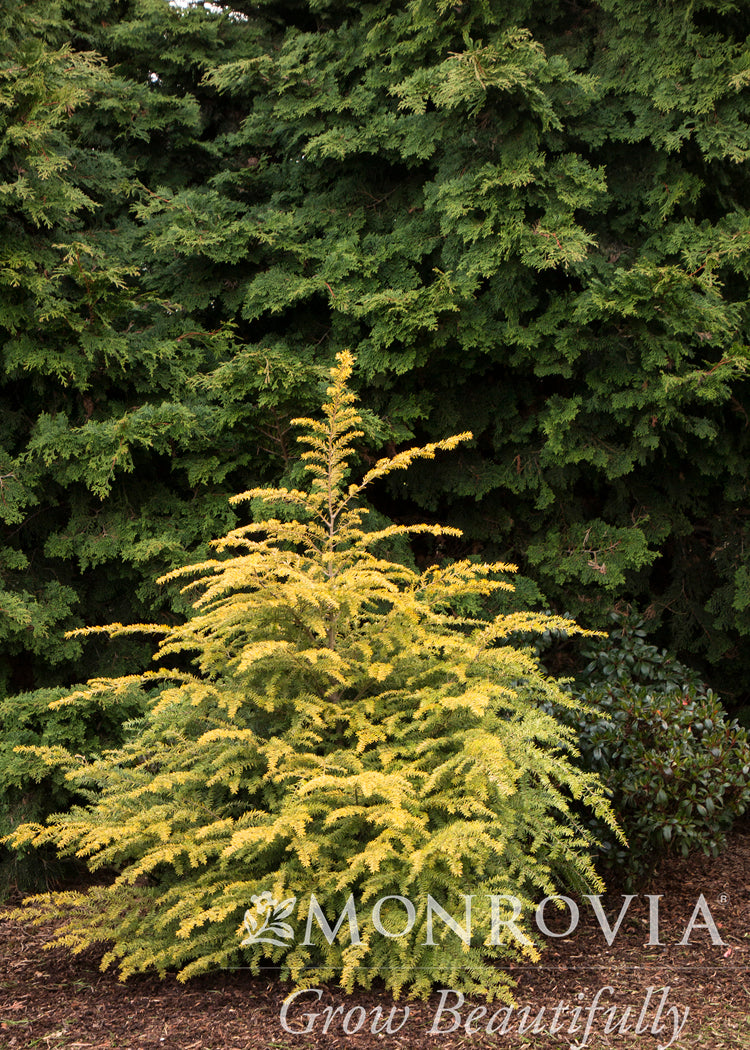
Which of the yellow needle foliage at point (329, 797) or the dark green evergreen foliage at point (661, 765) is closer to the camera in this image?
the yellow needle foliage at point (329, 797)

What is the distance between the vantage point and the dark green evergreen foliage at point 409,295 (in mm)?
4523

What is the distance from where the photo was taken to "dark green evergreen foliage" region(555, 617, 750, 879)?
12.2 feet

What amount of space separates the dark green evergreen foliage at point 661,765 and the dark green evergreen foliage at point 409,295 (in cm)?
97

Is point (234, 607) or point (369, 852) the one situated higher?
point (234, 607)

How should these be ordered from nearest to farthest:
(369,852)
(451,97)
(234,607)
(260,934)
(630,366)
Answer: (369,852)
(260,934)
(234,607)
(451,97)
(630,366)

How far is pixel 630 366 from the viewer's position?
15.7 ft

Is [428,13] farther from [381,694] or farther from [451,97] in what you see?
[381,694]

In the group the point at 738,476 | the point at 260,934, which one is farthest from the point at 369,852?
the point at 738,476

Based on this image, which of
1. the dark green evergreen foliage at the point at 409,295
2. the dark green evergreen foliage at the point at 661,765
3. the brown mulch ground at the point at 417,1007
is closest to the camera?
the brown mulch ground at the point at 417,1007

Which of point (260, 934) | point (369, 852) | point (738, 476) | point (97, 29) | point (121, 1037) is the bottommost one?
point (121, 1037)

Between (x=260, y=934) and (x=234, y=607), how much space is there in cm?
111

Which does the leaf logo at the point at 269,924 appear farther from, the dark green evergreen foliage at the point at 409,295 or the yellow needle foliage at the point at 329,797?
the dark green evergreen foliage at the point at 409,295

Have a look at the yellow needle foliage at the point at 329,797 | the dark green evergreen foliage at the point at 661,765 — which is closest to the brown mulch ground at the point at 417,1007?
the yellow needle foliage at the point at 329,797

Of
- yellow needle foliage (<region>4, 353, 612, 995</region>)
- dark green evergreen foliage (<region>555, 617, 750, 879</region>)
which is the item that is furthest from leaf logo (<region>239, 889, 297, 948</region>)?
dark green evergreen foliage (<region>555, 617, 750, 879</region>)
